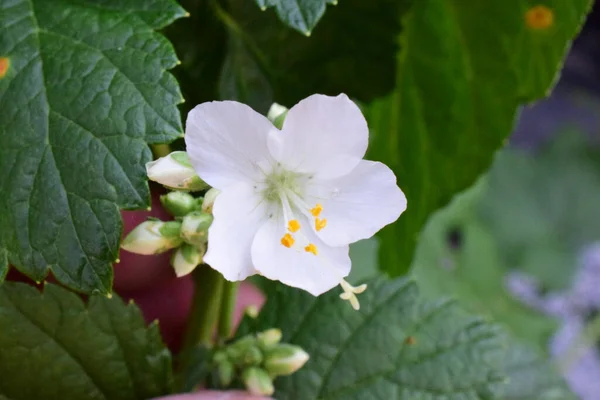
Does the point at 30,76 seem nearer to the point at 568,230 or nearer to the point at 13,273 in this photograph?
the point at 13,273

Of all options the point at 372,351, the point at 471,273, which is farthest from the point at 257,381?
the point at 471,273

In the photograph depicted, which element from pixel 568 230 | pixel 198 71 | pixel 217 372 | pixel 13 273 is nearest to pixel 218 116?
pixel 198 71

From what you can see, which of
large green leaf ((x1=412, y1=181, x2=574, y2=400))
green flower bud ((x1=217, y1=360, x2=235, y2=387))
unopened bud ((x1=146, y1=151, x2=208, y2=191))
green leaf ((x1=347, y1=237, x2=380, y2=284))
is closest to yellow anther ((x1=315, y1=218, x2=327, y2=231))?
unopened bud ((x1=146, y1=151, x2=208, y2=191))

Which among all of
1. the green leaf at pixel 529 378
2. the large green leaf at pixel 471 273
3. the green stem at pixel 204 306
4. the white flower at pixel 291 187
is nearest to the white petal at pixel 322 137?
the white flower at pixel 291 187

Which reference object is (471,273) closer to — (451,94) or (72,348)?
(451,94)

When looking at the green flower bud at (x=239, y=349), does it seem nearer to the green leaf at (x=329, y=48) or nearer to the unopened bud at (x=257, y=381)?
the unopened bud at (x=257, y=381)

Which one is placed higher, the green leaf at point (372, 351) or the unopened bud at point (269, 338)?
the unopened bud at point (269, 338)
